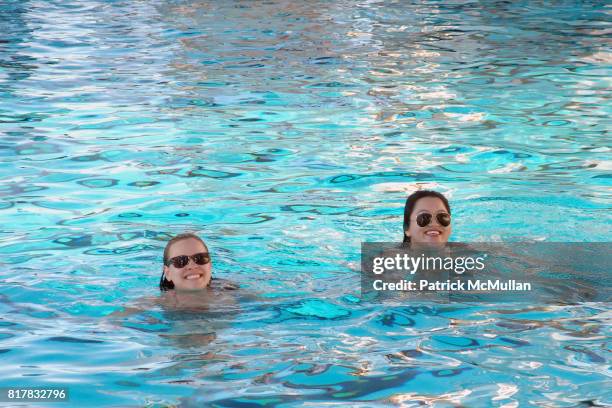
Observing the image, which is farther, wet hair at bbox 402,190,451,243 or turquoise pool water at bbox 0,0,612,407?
wet hair at bbox 402,190,451,243

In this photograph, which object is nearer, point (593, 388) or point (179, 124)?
point (593, 388)

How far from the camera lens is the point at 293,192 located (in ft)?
23.6

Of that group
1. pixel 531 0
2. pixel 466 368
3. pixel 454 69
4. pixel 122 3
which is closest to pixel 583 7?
pixel 531 0

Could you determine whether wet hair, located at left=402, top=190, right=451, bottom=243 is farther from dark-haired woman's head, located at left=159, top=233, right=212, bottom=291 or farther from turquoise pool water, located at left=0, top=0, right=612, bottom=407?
dark-haired woman's head, located at left=159, top=233, right=212, bottom=291

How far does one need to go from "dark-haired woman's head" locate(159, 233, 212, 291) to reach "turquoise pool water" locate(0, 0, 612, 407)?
28cm

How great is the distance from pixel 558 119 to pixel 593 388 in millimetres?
5601

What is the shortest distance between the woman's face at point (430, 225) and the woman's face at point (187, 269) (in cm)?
121

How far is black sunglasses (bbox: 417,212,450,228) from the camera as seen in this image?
5395 millimetres

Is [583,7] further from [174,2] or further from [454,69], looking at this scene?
[174,2]

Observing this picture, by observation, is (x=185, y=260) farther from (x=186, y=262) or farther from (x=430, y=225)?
(x=430, y=225)

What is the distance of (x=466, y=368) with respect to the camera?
3.86m

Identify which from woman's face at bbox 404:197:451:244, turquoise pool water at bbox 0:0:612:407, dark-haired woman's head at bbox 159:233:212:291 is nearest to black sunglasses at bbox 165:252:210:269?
dark-haired woman's head at bbox 159:233:212:291

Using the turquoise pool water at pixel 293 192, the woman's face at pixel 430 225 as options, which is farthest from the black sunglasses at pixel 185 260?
the woman's face at pixel 430 225

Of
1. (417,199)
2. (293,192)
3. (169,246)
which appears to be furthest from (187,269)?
(293,192)
